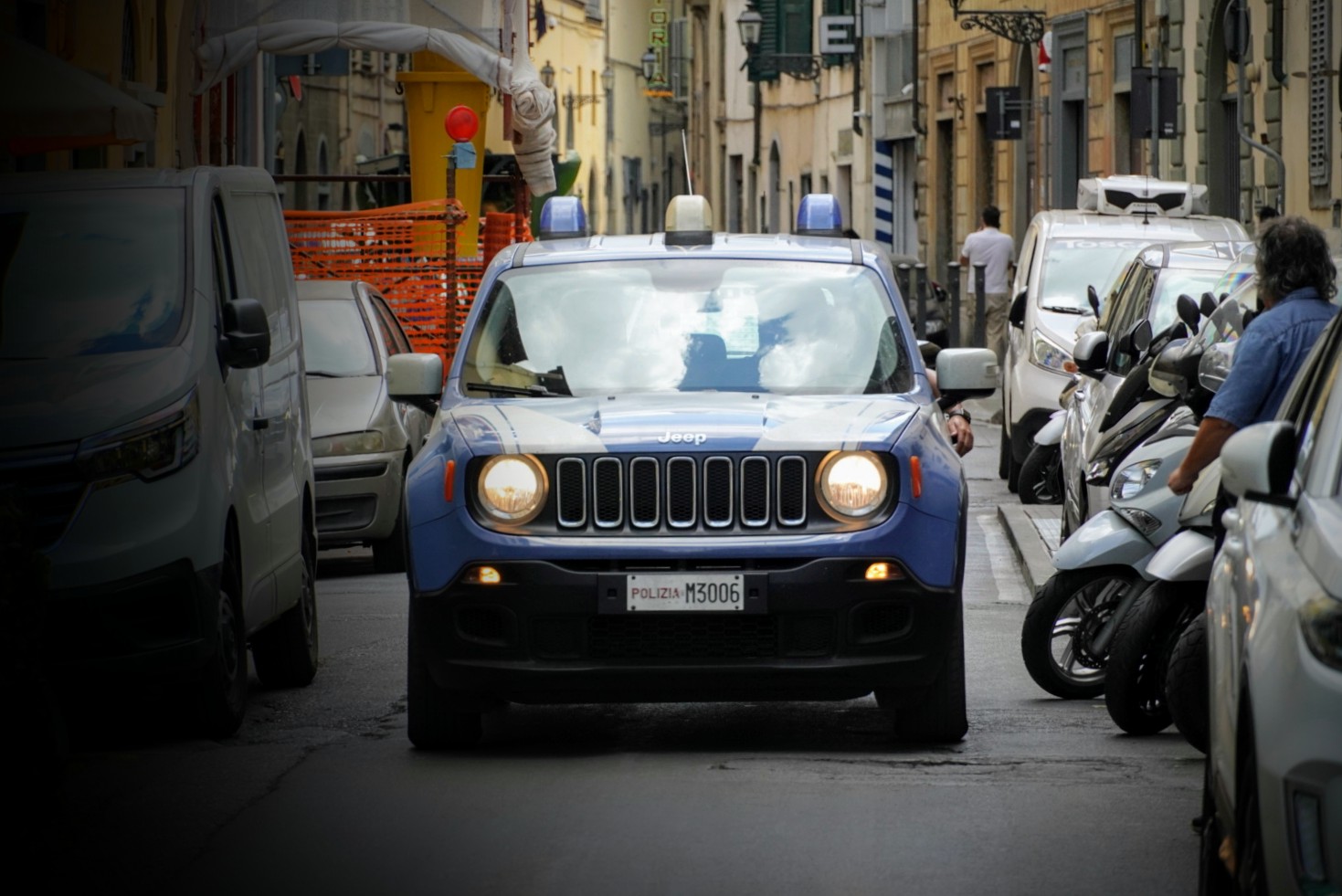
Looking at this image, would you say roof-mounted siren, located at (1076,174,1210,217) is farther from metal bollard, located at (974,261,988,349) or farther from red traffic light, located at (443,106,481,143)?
red traffic light, located at (443,106,481,143)

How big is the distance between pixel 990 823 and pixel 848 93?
2102 inches

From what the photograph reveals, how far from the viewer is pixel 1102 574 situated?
9.73 m

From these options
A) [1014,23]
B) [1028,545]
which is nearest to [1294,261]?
[1028,545]

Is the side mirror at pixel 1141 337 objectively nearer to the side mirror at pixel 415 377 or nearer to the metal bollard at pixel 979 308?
the side mirror at pixel 415 377

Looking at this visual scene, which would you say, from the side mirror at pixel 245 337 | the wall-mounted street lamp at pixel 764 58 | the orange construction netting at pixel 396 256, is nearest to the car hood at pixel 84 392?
the side mirror at pixel 245 337

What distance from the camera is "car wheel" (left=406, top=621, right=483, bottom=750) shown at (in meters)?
8.70

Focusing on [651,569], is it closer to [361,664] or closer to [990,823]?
[990,823]

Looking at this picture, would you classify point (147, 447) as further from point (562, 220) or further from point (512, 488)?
point (562, 220)

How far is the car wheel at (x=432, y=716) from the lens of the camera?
870cm

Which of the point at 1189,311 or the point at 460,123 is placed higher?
the point at 460,123

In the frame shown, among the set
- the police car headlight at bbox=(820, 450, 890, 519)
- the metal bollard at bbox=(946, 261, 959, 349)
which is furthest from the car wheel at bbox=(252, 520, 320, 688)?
the metal bollard at bbox=(946, 261, 959, 349)

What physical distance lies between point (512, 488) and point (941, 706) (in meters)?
1.53

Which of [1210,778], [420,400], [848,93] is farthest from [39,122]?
[848,93]

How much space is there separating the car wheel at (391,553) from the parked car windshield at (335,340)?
90 cm
